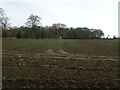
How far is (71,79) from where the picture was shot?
12.6m

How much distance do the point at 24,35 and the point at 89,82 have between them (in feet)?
256

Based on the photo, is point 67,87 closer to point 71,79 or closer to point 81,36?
point 71,79

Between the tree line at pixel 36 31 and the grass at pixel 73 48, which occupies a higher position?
the tree line at pixel 36 31

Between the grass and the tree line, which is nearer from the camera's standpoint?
the grass

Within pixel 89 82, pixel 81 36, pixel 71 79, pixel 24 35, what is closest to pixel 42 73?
pixel 71 79

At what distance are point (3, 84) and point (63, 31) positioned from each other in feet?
311

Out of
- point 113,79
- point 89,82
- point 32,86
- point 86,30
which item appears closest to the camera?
point 32,86

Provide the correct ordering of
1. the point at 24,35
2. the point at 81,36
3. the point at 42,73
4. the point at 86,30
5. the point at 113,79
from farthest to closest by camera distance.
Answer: the point at 86,30
the point at 81,36
the point at 24,35
the point at 42,73
the point at 113,79

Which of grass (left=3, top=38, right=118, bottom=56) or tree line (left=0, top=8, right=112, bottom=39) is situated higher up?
tree line (left=0, top=8, right=112, bottom=39)

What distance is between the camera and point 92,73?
1495 centimetres

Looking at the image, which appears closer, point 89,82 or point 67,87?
point 67,87

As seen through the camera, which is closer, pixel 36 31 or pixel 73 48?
pixel 73 48

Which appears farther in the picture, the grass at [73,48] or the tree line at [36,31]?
the tree line at [36,31]

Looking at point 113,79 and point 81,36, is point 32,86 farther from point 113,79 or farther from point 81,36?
point 81,36
